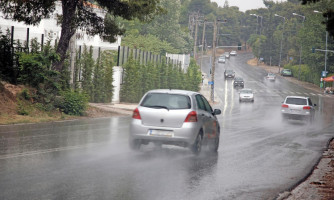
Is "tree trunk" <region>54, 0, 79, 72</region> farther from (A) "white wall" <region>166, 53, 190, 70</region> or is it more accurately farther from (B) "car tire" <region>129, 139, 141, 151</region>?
(A) "white wall" <region>166, 53, 190, 70</region>

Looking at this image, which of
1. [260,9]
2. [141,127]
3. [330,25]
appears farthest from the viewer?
[260,9]

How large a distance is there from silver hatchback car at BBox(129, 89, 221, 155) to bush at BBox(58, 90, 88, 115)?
12588 millimetres

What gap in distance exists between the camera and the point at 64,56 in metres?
26.2

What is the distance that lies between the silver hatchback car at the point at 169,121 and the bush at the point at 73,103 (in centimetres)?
1259

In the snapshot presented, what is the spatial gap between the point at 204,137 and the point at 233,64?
427ft

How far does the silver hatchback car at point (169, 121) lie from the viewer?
1371 centimetres

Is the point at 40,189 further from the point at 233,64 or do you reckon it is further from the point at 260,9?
the point at 260,9

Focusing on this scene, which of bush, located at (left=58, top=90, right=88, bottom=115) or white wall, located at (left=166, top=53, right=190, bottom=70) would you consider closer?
bush, located at (left=58, top=90, right=88, bottom=115)

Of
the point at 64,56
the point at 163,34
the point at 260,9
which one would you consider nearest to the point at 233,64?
the point at 163,34

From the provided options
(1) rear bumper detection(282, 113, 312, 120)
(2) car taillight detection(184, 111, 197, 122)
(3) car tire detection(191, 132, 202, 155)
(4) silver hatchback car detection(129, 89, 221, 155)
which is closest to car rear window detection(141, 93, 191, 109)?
(4) silver hatchback car detection(129, 89, 221, 155)

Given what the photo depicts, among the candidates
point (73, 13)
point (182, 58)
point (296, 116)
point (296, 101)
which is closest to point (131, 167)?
point (73, 13)

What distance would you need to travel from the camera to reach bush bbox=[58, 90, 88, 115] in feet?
86.1

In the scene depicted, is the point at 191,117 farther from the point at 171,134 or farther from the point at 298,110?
the point at 298,110

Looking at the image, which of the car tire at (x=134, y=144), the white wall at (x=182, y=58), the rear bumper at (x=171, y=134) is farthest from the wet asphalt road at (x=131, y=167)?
the white wall at (x=182, y=58)
